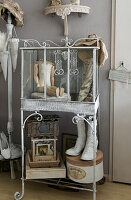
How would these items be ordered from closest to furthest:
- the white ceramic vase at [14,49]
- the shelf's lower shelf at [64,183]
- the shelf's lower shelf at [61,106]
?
the shelf's lower shelf at [61,106] → the shelf's lower shelf at [64,183] → the white ceramic vase at [14,49]

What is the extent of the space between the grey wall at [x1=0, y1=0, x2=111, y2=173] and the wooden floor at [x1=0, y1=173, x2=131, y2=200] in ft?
0.78

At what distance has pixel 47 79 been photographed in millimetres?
2219

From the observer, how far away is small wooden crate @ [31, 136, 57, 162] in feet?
7.88

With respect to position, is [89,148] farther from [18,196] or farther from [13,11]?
[13,11]

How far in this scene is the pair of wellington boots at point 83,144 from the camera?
2.30 metres

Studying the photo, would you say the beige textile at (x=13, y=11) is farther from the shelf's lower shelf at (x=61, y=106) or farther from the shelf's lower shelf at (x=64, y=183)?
the shelf's lower shelf at (x=64, y=183)

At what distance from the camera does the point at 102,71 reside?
2.59m

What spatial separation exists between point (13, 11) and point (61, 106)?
3.14 ft

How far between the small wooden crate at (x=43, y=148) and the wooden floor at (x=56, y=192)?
0.30 metres

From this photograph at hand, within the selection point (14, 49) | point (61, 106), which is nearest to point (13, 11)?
point (14, 49)

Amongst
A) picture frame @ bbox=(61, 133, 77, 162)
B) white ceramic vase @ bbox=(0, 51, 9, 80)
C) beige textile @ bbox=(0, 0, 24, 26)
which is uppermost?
beige textile @ bbox=(0, 0, 24, 26)

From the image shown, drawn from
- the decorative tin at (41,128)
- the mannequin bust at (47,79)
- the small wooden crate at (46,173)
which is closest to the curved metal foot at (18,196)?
the small wooden crate at (46,173)

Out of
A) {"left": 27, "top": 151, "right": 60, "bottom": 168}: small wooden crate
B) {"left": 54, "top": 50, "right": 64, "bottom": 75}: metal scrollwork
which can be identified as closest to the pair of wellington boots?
{"left": 27, "top": 151, "right": 60, "bottom": 168}: small wooden crate

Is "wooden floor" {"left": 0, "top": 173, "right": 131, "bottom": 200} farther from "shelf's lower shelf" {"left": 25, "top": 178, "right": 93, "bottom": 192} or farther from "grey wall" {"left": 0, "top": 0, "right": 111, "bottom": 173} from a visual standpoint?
"grey wall" {"left": 0, "top": 0, "right": 111, "bottom": 173}
